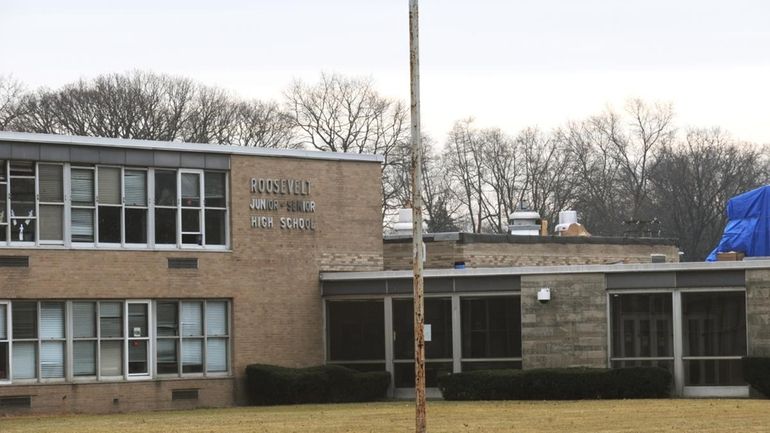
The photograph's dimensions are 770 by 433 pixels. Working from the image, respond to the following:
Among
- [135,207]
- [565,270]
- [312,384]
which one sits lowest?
[312,384]

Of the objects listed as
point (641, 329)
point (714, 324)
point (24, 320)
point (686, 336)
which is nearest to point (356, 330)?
point (641, 329)

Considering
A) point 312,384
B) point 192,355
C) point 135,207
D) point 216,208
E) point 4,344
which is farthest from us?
point 216,208

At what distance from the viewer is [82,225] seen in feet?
131

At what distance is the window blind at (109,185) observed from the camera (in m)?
40.2

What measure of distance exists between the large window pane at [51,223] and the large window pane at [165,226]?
8.45 ft

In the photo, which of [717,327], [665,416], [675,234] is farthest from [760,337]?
[675,234]

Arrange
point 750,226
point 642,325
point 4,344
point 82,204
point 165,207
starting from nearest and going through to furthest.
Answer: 1. point 4,344
2. point 82,204
3. point 642,325
4. point 165,207
5. point 750,226

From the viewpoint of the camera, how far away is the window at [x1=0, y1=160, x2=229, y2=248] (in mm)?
39094

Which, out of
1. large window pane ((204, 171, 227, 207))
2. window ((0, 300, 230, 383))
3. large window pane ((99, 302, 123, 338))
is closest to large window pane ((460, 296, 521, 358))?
window ((0, 300, 230, 383))

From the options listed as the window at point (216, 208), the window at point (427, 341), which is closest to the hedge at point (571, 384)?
the window at point (427, 341)

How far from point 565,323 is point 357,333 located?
6.13m

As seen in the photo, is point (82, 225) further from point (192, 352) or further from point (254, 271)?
point (254, 271)

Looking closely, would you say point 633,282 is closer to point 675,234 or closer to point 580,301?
point 580,301

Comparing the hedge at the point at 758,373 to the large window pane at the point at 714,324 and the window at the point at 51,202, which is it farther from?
the window at the point at 51,202
